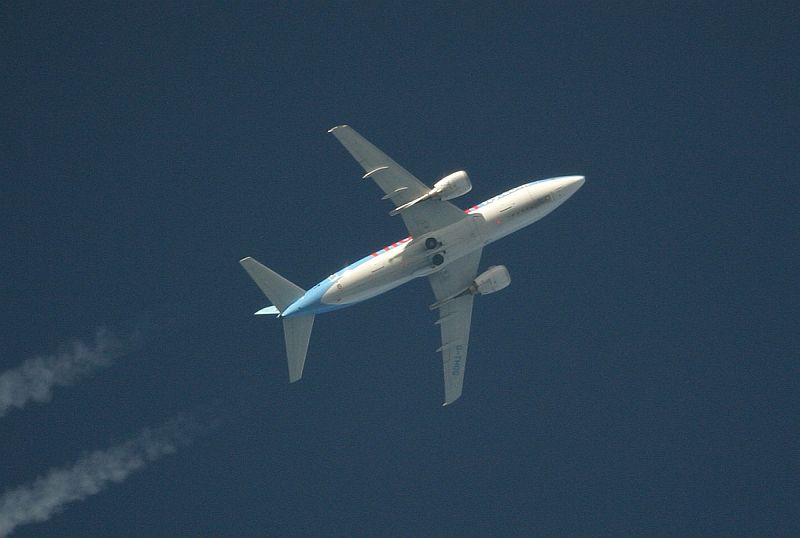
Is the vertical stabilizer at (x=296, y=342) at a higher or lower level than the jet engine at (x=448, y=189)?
lower

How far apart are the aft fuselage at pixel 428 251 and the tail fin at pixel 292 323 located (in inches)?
24.2

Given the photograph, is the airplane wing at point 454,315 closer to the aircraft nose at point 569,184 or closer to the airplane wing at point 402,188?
the airplane wing at point 402,188

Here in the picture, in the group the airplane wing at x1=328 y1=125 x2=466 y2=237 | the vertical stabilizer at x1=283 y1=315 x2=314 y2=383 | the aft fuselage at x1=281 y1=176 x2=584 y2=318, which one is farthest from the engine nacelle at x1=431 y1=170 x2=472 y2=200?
the vertical stabilizer at x1=283 y1=315 x2=314 y2=383

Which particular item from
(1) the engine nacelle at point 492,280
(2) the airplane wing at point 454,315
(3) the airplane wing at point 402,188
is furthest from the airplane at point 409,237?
(1) the engine nacelle at point 492,280

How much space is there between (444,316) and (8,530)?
37.5 meters

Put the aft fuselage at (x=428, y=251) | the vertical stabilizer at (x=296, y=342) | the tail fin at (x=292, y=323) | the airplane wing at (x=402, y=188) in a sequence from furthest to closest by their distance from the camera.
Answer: the vertical stabilizer at (x=296, y=342)
the tail fin at (x=292, y=323)
the aft fuselage at (x=428, y=251)
the airplane wing at (x=402, y=188)

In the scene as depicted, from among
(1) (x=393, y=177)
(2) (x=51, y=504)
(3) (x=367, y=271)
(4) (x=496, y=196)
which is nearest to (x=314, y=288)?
(3) (x=367, y=271)

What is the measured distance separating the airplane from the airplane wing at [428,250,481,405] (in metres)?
1.71

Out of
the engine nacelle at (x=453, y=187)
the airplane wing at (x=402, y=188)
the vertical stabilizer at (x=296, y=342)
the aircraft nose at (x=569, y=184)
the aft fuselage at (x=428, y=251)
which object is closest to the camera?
the airplane wing at (x=402, y=188)

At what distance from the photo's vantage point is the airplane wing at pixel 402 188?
72375 millimetres

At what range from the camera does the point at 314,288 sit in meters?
74.6

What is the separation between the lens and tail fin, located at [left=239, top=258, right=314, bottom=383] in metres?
74.6

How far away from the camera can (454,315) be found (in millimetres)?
80125

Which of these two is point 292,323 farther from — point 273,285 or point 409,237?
point 409,237
